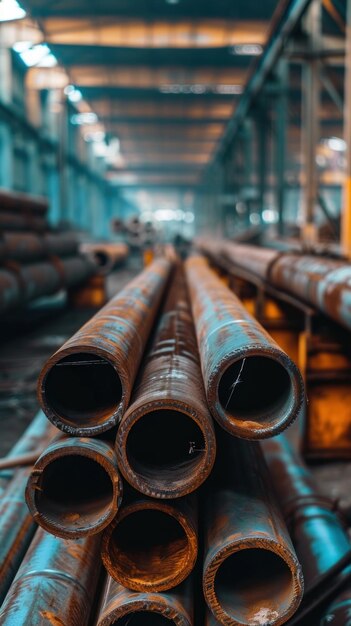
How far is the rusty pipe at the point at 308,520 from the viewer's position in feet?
7.36

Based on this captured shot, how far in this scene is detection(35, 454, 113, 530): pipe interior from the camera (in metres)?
1.71

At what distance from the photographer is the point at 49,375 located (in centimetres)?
182

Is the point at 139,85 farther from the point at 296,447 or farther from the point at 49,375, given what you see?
the point at 49,375

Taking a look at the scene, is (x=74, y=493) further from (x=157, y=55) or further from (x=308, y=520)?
(x=157, y=55)

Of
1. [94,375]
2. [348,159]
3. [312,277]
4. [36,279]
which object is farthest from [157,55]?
[94,375]

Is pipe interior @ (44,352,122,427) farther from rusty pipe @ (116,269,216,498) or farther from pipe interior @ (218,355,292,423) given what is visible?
pipe interior @ (218,355,292,423)

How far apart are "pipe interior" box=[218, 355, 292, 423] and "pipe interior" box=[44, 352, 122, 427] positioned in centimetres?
37

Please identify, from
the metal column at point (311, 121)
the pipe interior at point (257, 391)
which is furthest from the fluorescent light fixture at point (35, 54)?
the pipe interior at point (257, 391)

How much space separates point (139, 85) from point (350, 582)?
51.7ft

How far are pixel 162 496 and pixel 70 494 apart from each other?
1.32 feet

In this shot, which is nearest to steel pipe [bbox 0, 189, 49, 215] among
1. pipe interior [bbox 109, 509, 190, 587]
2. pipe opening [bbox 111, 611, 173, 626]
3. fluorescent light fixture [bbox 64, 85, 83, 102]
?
pipe interior [bbox 109, 509, 190, 587]

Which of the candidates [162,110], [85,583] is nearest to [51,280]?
[85,583]

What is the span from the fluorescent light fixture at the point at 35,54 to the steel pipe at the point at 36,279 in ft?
18.2

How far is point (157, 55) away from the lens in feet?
47.8
